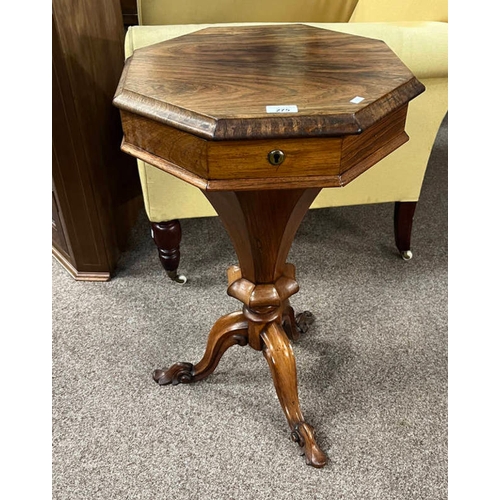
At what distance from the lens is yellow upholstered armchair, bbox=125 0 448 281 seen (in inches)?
46.7

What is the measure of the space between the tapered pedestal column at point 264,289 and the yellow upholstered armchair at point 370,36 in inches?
14.6

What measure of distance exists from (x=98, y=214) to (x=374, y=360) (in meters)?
0.88

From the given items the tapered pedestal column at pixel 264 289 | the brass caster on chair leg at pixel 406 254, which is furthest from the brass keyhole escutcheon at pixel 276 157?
the brass caster on chair leg at pixel 406 254

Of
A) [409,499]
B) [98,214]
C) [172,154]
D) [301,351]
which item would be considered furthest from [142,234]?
[409,499]

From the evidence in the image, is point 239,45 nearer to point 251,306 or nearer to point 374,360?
point 251,306

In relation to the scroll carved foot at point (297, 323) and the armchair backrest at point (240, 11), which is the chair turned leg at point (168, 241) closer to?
the scroll carved foot at point (297, 323)

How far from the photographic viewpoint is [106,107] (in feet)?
4.88

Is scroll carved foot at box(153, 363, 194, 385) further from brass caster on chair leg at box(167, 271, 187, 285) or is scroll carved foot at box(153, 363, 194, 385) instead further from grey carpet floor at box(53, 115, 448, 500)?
brass caster on chair leg at box(167, 271, 187, 285)

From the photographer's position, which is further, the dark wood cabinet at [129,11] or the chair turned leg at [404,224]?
the dark wood cabinet at [129,11]

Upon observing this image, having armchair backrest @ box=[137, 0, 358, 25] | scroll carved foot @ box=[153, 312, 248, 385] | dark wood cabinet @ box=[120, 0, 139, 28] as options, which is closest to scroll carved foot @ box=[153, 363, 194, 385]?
scroll carved foot @ box=[153, 312, 248, 385]

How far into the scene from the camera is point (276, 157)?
73cm

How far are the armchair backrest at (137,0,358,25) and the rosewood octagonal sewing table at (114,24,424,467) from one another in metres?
0.49

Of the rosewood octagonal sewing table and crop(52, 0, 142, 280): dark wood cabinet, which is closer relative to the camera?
the rosewood octagonal sewing table

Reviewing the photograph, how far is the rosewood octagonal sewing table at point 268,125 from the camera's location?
0.73 metres
